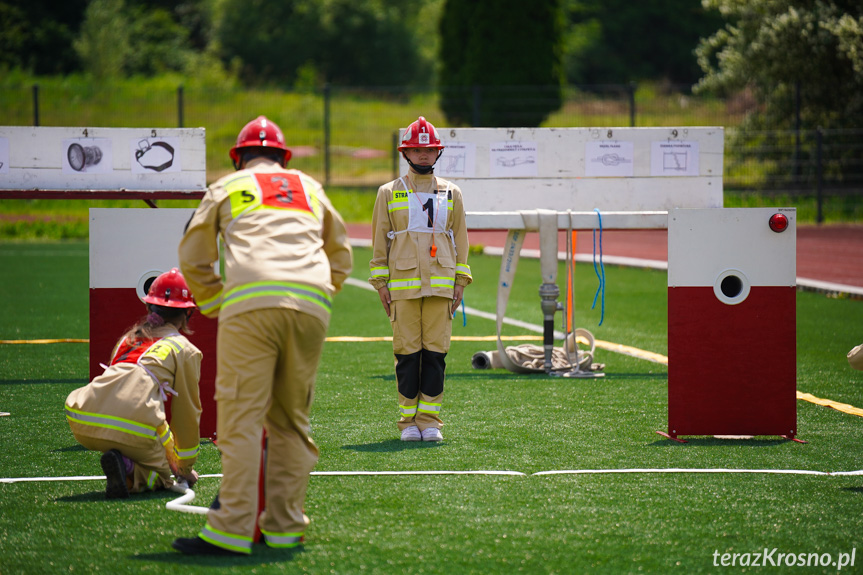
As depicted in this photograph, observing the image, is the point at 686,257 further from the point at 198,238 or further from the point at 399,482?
the point at 198,238

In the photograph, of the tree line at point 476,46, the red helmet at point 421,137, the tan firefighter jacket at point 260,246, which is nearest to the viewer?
the tan firefighter jacket at point 260,246

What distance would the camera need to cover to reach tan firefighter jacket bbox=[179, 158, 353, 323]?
4.10 metres

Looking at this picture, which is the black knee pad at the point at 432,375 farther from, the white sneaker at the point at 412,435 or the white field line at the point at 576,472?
the white field line at the point at 576,472

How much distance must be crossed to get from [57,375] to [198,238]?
4811 mm

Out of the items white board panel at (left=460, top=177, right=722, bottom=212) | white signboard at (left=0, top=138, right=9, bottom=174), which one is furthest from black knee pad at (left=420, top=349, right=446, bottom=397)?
white signboard at (left=0, top=138, right=9, bottom=174)

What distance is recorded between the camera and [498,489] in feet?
17.2

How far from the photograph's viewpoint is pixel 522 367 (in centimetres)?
884

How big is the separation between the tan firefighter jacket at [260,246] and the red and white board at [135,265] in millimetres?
1936

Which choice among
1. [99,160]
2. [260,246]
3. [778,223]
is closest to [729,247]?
[778,223]

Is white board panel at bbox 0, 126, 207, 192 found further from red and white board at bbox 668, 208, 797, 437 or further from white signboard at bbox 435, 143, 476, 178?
red and white board at bbox 668, 208, 797, 437

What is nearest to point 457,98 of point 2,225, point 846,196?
point 846,196

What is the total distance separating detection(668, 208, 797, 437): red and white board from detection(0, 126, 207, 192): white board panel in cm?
388

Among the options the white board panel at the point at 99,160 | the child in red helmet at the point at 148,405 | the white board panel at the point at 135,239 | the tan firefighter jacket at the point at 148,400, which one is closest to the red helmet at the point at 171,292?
the child in red helmet at the point at 148,405

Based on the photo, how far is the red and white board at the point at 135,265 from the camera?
6.21 metres
